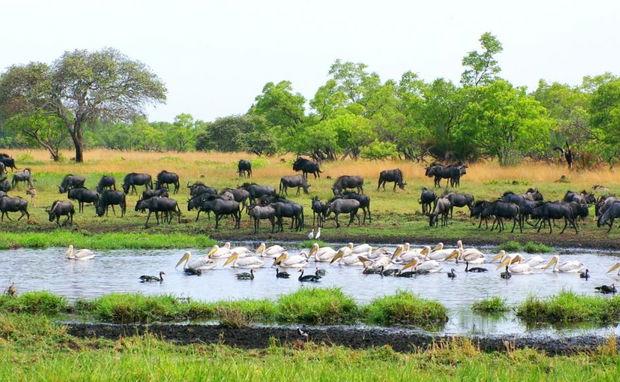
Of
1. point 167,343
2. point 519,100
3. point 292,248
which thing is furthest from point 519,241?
point 519,100

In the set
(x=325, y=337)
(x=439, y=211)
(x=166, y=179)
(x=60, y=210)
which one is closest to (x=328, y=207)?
(x=439, y=211)

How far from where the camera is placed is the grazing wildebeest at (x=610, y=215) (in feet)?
87.9

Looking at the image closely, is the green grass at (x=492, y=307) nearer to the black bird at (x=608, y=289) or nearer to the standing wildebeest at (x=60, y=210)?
the black bird at (x=608, y=289)

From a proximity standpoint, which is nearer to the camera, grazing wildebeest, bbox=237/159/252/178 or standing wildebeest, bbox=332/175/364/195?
standing wildebeest, bbox=332/175/364/195

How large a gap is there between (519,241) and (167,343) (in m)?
16.1

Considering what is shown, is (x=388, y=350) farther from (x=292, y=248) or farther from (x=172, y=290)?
(x=292, y=248)

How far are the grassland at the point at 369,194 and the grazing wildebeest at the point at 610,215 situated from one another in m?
0.30

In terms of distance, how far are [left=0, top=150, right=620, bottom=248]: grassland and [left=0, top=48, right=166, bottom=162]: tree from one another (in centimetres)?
342

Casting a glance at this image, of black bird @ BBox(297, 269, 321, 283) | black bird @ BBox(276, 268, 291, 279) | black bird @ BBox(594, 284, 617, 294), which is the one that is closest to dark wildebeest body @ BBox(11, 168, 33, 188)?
black bird @ BBox(276, 268, 291, 279)

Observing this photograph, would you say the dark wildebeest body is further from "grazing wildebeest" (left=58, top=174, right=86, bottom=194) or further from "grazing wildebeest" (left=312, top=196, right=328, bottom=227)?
"grazing wildebeest" (left=312, top=196, right=328, bottom=227)

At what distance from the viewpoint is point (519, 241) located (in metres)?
26.4

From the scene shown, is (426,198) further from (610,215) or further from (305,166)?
(305,166)

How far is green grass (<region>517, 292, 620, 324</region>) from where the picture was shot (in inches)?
587

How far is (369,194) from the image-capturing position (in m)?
37.4
